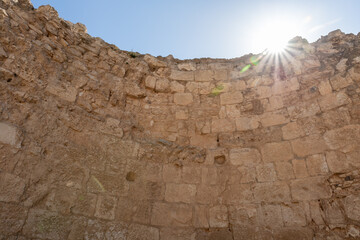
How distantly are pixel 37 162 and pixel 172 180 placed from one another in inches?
78.3

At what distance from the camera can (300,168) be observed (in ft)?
13.8

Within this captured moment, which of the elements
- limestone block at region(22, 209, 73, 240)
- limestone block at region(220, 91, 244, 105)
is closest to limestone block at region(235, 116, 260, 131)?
limestone block at region(220, 91, 244, 105)

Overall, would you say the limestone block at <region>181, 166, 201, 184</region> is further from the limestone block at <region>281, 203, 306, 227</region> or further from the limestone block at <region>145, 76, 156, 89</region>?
the limestone block at <region>145, 76, 156, 89</region>

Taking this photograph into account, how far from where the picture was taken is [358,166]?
3.84m

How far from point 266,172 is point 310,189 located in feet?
2.16

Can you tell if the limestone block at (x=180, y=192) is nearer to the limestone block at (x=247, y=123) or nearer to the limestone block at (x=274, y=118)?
the limestone block at (x=247, y=123)

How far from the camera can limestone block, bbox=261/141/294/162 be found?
4.39m

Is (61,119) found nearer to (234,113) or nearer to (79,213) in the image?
(79,213)

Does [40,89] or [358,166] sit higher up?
[40,89]

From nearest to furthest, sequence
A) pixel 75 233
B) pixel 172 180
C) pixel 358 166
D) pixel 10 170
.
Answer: pixel 10 170
pixel 75 233
pixel 358 166
pixel 172 180

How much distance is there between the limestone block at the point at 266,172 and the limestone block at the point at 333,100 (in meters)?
1.27

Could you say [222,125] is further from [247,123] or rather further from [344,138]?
[344,138]

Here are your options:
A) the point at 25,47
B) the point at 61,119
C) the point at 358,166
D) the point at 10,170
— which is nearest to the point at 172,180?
the point at 61,119

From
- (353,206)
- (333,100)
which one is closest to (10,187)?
(353,206)
